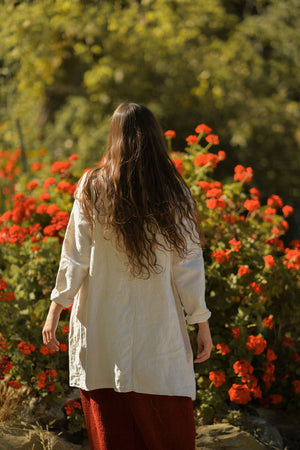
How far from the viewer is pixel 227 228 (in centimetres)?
320

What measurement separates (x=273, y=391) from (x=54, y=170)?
2034 millimetres

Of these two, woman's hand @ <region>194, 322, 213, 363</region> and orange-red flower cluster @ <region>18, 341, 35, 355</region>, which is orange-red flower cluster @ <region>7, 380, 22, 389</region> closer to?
orange-red flower cluster @ <region>18, 341, 35, 355</region>

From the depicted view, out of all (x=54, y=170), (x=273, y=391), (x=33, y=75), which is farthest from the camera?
(x=33, y=75)

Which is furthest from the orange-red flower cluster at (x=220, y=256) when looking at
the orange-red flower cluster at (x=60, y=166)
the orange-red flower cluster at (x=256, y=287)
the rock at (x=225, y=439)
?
the orange-red flower cluster at (x=60, y=166)

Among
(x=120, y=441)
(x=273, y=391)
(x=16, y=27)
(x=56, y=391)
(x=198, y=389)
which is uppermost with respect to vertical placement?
(x=16, y=27)

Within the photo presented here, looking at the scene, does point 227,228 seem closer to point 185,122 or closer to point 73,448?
point 73,448

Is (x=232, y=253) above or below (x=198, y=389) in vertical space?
above

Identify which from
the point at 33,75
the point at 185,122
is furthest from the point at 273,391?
the point at 33,75

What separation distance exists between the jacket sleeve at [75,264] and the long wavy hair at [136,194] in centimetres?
4

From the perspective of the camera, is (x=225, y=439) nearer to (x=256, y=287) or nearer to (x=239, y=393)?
(x=239, y=393)

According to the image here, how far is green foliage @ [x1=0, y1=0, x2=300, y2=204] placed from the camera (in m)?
6.32

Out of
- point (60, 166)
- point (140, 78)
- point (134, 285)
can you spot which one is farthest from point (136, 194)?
point (140, 78)

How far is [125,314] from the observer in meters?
1.81

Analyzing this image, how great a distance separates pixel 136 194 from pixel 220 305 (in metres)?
1.35
